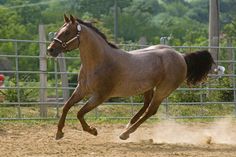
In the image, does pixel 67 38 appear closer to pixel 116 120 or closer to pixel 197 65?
pixel 197 65

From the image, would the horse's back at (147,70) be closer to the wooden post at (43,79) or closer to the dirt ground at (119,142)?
the dirt ground at (119,142)

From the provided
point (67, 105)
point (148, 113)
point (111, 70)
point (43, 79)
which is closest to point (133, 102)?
point (43, 79)

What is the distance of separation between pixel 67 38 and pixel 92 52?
0.40 meters

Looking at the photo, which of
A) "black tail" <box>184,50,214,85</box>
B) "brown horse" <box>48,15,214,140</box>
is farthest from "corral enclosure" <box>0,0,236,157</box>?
"black tail" <box>184,50,214,85</box>

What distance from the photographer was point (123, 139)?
883cm

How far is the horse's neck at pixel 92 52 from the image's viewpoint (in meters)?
→ 8.62

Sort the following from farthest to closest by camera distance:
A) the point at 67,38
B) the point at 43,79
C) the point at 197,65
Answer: the point at 43,79 < the point at 197,65 < the point at 67,38

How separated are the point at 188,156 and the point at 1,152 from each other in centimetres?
230

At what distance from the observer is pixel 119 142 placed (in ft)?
29.6

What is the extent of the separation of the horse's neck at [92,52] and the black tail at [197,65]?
1.75 m

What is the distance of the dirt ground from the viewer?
778 cm

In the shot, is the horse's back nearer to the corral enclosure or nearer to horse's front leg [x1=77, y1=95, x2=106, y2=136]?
horse's front leg [x1=77, y1=95, x2=106, y2=136]

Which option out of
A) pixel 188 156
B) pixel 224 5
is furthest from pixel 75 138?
pixel 224 5

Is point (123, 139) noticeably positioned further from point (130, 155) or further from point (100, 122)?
point (100, 122)
